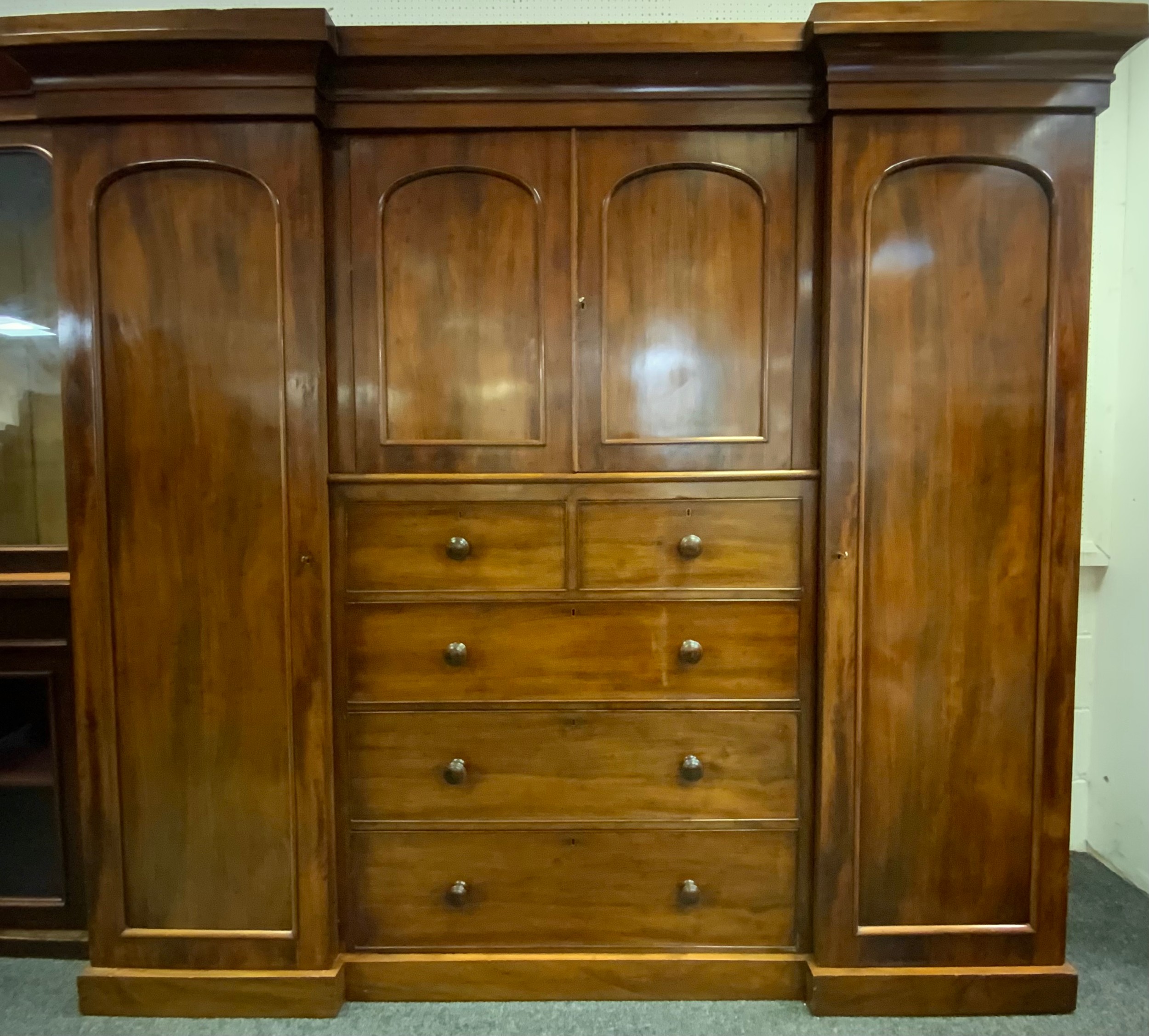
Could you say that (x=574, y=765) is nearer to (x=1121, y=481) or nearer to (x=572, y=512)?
(x=572, y=512)

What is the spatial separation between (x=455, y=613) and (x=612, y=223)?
3.15 ft

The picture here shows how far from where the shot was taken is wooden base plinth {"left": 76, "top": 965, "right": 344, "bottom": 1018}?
1.76 m

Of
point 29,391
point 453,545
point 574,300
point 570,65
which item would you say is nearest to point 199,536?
point 453,545

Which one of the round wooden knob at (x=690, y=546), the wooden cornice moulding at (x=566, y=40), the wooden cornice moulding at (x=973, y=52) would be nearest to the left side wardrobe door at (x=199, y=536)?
the wooden cornice moulding at (x=566, y=40)

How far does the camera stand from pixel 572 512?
1.72m

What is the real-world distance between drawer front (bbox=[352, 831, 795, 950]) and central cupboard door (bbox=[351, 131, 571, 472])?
2.97 ft

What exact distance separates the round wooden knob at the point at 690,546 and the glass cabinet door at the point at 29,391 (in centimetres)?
159

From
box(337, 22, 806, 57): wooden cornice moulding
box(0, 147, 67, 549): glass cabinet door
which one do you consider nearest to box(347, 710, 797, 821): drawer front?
box(0, 147, 67, 549): glass cabinet door

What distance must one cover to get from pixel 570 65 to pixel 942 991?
226 centimetres

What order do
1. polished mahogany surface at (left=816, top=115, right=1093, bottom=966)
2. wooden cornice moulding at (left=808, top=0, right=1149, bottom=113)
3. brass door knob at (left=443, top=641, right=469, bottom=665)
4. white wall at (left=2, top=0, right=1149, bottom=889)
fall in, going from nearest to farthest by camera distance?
wooden cornice moulding at (left=808, top=0, right=1149, bottom=113)
polished mahogany surface at (left=816, top=115, right=1093, bottom=966)
brass door knob at (left=443, top=641, right=469, bottom=665)
white wall at (left=2, top=0, right=1149, bottom=889)

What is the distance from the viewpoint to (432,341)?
1725 mm

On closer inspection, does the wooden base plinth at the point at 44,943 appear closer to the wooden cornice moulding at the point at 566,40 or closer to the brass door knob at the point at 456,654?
the brass door knob at the point at 456,654

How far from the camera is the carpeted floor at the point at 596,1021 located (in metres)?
1.71

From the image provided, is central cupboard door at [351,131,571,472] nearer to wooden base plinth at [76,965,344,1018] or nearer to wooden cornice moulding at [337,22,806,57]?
wooden cornice moulding at [337,22,806,57]
